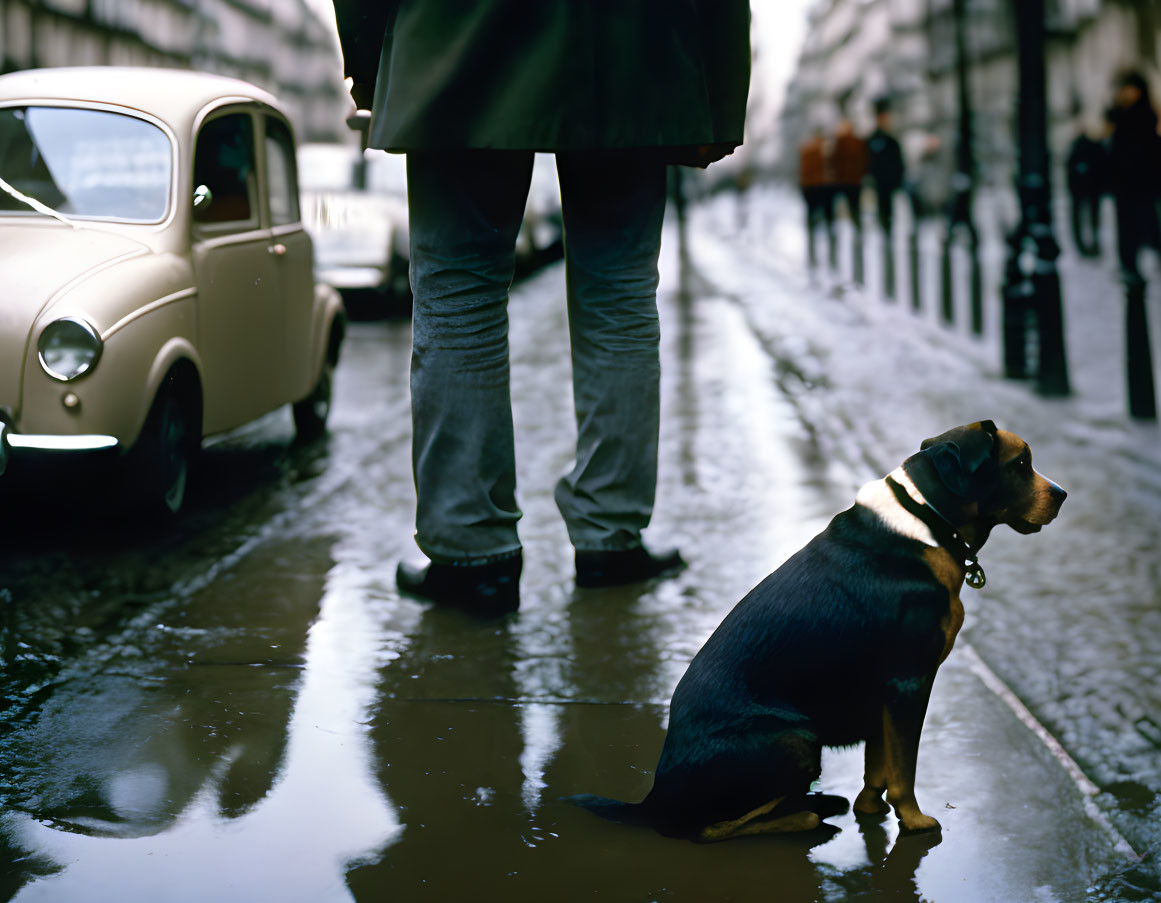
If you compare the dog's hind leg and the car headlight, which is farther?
the car headlight

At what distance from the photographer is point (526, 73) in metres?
3.43

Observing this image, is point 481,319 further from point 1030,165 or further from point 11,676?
point 1030,165

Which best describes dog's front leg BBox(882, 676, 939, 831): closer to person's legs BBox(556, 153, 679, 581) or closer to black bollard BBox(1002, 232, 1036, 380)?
person's legs BBox(556, 153, 679, 581)

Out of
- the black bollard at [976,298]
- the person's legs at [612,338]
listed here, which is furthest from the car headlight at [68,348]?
the black bollard at [976,298]

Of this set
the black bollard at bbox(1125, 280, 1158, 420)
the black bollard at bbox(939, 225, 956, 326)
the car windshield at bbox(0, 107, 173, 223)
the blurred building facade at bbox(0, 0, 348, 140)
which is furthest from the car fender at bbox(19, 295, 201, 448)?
the blurred building facade at bbox(0, 0, 348, 140)

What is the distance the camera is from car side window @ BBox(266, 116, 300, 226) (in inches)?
232

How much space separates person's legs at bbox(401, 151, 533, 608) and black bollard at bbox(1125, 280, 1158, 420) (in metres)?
4.50

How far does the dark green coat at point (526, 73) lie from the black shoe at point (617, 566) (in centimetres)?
111

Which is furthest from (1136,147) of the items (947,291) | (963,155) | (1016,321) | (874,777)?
(874,777)

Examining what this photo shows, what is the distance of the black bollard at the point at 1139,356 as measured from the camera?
7.07m

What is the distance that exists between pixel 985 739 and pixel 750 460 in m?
2.89

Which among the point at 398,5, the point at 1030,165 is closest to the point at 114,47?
the point at 1030,165

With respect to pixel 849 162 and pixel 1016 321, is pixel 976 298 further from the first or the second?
pixel 849 162

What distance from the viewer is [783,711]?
7.86 feet
